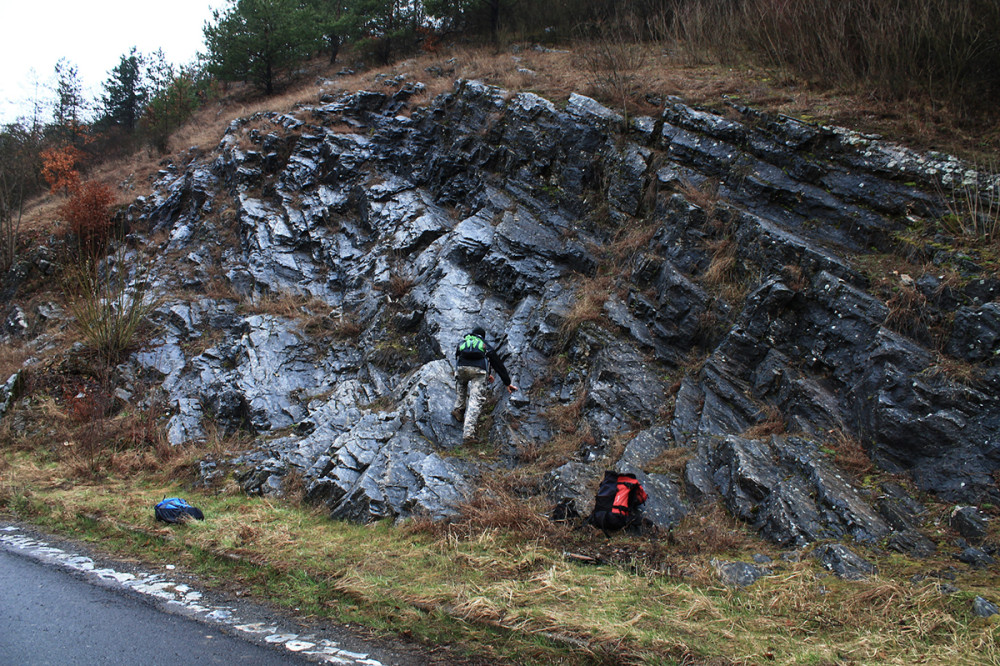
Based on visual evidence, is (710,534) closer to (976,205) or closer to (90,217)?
(976,205)

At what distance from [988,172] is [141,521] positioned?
1157cm

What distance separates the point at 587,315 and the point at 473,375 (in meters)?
2.17

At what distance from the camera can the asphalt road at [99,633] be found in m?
3.60

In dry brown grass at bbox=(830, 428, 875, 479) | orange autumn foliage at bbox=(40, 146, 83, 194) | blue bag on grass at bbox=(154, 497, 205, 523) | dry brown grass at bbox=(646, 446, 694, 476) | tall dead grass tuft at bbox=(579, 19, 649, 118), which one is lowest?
blue bag on grass at bbox=(154, 497, 205, 523)

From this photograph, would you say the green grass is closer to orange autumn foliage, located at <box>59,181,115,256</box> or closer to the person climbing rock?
the person climbing rock

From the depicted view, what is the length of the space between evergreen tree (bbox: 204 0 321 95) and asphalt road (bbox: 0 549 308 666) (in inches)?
873

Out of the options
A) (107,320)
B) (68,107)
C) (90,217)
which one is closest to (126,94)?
(68,107)

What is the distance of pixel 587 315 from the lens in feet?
28.6

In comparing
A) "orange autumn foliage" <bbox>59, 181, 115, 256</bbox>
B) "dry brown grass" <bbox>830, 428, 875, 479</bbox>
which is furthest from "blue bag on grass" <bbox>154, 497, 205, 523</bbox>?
"orange autumn foliage" <bbox>59, 181, 115, 256</bbox>

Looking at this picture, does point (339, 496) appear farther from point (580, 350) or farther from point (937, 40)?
point (937, 40)

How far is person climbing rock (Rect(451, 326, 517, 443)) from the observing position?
8.03m

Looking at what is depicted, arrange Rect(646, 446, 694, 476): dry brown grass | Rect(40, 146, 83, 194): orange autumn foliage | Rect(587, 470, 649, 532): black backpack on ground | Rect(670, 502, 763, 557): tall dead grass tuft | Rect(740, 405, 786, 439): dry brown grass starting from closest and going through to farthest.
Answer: Rect(670, 502, 763, 557): tall dead grass tuft < Rect(587, 470, 649, 532): black backpack on ground < Rect(646, 446, 694, 476): dry brown grass < Rect(740, 405, 786, 439): dry brown grass < Rect(40, 146, 83, 194): orange autumn foliage

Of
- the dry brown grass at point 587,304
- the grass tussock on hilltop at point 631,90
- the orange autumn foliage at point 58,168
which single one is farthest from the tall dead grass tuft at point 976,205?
the orange autumn foliage at point 58,168

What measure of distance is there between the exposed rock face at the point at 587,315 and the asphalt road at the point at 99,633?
241cm
